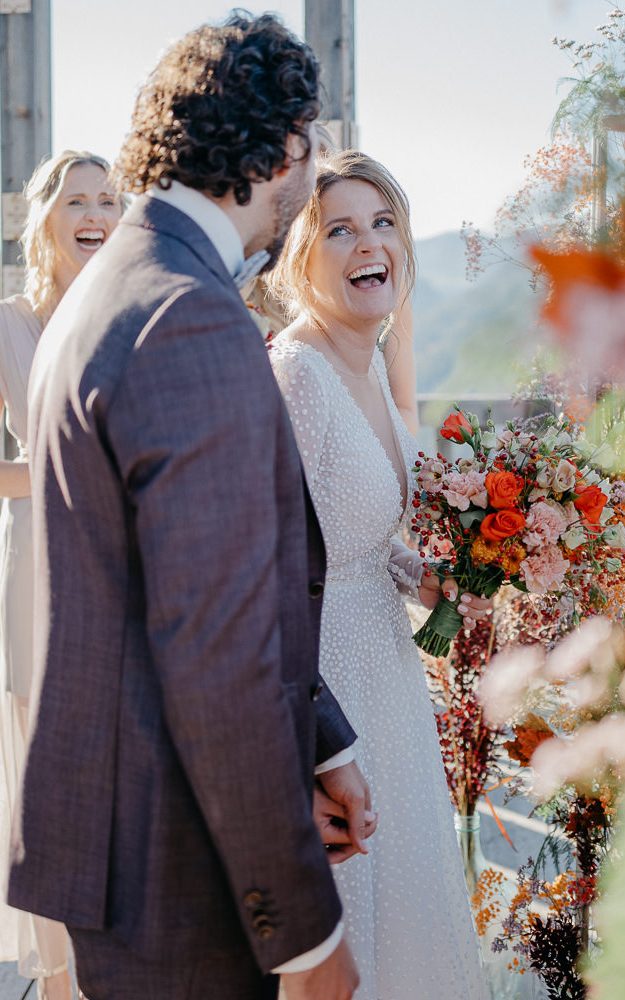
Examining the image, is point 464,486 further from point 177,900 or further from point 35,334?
point 35,334

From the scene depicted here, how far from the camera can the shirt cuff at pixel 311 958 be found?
2.80 feet

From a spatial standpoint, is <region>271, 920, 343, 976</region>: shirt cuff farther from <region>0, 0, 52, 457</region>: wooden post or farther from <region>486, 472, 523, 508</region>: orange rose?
<region>0, 0, 52, 457</region>: wooden post

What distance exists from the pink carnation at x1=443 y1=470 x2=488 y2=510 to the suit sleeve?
72 centimetres

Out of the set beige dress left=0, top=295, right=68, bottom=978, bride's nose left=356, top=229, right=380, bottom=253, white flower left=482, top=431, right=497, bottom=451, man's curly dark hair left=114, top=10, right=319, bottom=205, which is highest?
man's curly dark hair left=114, top=10, right=319, bottom=205

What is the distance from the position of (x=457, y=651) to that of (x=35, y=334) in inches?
44.8

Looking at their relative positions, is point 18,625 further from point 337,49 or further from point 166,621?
point 337,49

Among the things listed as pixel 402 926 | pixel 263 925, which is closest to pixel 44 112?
pixel 402 926

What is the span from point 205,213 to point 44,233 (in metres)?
1.44

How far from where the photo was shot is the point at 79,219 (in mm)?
2203

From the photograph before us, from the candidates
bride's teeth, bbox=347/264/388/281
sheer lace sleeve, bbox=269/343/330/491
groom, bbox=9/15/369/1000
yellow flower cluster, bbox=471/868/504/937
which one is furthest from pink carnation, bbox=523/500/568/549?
yellow flower cluster, bbox=471/868/504/937

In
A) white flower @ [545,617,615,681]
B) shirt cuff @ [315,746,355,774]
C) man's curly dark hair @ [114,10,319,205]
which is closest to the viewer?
man's curly dark hair @ [114,10,319,205]

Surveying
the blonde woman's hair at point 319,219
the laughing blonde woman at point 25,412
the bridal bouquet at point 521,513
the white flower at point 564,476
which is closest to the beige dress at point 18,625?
the laughing blonde woman at point 25,412

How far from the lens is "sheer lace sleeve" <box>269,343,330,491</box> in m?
1.44

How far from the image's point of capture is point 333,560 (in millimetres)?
1544
